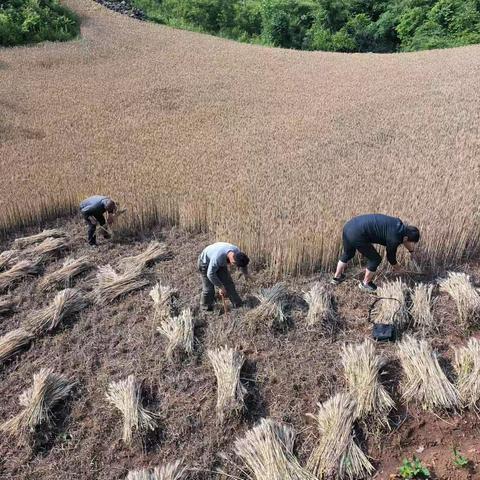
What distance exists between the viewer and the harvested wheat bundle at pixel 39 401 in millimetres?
3191

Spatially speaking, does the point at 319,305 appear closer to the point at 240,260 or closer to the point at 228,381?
the point at 240,260

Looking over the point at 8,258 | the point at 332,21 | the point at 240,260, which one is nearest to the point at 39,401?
the point at 240,260

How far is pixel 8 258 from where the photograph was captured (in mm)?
5086

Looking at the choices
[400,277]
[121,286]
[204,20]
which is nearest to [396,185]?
[400,277]

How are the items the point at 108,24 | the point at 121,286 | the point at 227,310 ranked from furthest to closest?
the point at 108,24
the point at 121,286
the point at 227,310

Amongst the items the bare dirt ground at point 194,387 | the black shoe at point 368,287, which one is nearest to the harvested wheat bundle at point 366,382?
the bare dirt ground at point 194,387

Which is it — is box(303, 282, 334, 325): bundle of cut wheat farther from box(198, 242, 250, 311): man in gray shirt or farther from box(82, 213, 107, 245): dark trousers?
box(82, 213, 107, 245): dark trousers

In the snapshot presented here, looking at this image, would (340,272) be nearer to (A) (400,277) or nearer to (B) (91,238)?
(A) (400,277)

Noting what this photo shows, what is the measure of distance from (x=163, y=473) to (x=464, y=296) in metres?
2.93

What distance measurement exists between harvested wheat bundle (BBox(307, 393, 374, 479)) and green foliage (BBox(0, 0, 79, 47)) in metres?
16.0

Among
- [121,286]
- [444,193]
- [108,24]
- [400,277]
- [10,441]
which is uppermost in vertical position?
[108,24]

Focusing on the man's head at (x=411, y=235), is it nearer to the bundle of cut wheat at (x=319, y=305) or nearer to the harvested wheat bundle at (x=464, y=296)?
the harvested wheat bundle at (x=464, y=296)

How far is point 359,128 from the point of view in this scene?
860cm

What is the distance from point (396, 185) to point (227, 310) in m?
3.11
